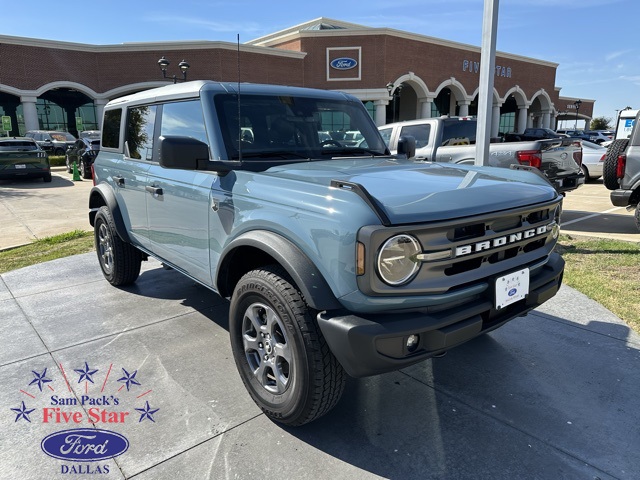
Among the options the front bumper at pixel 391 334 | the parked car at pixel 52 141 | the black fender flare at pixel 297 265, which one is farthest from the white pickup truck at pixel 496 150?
the parked car at pixel 52 141

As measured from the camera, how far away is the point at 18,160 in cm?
1669

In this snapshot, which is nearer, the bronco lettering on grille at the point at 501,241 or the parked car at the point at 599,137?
the bronco lettering on grille at the point at 501,241

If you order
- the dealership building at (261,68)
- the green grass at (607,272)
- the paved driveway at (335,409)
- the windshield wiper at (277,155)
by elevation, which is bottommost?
the paved driveway at (335,409)

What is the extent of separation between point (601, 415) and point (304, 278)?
2.02 metres

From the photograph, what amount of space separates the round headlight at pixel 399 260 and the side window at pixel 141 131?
2734 millimetres

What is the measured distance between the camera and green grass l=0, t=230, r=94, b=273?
6.57 metres

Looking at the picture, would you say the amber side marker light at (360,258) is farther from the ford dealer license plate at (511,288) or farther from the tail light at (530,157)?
the tail light at (530,157)

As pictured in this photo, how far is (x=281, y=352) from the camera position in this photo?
260 centimetres

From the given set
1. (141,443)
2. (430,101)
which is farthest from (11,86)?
(141,443)

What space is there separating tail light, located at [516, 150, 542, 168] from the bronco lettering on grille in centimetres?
565

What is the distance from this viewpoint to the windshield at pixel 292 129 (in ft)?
10.8

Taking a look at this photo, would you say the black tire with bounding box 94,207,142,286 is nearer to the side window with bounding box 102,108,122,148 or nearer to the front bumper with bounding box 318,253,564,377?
the side window with bounding box 102,108,122,148

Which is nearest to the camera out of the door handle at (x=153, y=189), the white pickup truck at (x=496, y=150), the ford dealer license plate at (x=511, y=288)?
the ford dealer license plate at (x=511, y=288)

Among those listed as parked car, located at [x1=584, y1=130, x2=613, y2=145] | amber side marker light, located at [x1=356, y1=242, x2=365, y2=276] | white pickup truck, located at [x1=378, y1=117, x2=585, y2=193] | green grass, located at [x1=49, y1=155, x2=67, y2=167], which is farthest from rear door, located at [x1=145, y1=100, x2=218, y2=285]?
parked car, located at [x1=584, y1=130, x2=613, y2=145]
